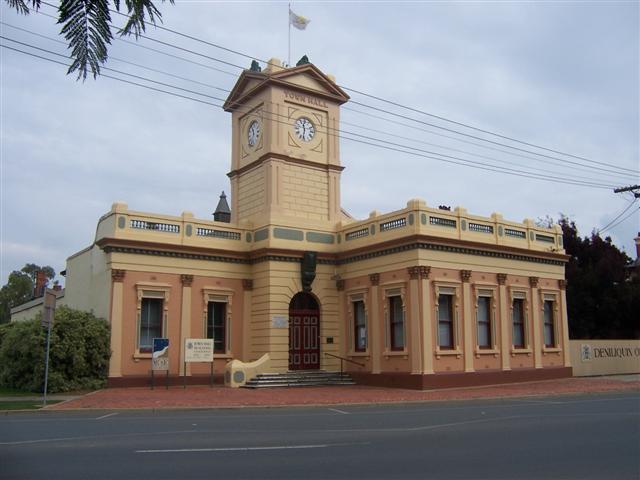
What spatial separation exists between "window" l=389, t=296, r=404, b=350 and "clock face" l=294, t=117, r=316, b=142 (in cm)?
881

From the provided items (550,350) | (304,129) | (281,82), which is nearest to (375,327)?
(550,350)

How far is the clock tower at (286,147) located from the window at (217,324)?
4.22 m

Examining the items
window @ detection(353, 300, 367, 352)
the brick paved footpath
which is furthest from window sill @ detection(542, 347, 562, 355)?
window @ detection(353, 300, 367, 352)

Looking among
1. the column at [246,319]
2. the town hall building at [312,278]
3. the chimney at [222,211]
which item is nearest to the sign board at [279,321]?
the town hall building at [312,278]

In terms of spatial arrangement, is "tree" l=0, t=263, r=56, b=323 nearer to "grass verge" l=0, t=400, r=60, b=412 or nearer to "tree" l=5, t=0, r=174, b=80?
"grass verge" l=0, t=400, r=60, b=412

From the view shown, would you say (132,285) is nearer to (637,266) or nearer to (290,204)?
(290,204)

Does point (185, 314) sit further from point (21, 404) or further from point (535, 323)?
point (535, 323)

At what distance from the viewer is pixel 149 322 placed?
2639cm

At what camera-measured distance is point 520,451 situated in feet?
32.9

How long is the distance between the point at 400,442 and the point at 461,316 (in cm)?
1597

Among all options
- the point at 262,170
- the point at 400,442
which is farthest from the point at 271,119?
the point at 400,442

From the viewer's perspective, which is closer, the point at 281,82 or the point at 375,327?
the point at 375,327

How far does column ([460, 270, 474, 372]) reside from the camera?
2612 centimetres

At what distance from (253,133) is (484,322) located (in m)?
13.7
